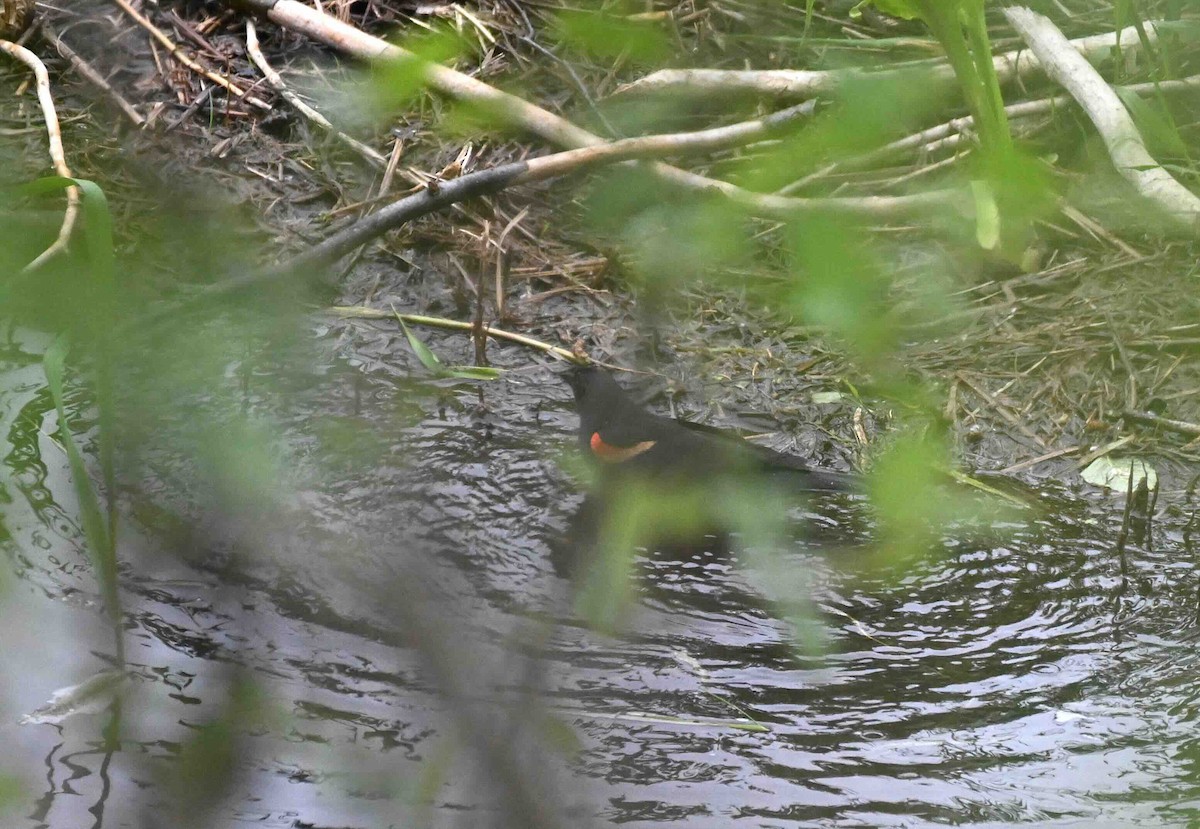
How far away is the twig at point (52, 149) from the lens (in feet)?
2.92

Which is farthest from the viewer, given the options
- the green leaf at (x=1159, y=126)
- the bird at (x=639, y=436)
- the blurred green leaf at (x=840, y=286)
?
the bird at (x=639, y=436)

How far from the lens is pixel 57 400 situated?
147 cm

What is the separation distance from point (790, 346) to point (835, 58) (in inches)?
121

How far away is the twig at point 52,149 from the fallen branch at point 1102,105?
6.75 ft

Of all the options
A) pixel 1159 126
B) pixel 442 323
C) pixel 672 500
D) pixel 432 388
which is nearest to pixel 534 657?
pixel 672 500

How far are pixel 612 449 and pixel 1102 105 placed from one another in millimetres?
1767

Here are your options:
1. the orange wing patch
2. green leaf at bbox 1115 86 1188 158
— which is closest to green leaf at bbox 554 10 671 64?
green leaf at bbox 1115 86 1188 158

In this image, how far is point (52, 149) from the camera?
2.12m

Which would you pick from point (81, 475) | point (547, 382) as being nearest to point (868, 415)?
point (547, 382)

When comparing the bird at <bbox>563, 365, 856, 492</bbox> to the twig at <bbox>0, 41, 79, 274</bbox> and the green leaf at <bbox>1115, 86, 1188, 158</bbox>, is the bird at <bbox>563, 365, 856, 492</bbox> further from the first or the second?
the twig at <bbox>0, 41, 79, 274</bbox>

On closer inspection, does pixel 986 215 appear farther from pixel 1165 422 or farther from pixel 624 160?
pixel 1165 422

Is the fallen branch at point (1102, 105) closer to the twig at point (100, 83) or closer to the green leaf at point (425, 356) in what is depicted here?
the green leaf at point (425, 356)

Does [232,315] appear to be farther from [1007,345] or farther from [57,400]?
[1007,345]

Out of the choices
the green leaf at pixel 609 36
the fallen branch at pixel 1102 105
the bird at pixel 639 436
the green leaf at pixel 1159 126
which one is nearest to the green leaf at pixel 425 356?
the bird at pixel 639 436
